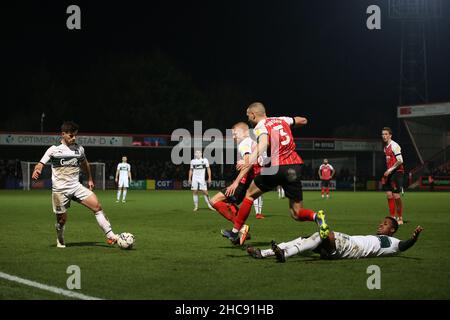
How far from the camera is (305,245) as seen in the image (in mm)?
8695

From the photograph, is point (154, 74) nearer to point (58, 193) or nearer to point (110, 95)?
point (110, 95)

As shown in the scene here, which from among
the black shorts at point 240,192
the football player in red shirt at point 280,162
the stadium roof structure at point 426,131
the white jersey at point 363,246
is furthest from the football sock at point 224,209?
the stadium roof structure at point 426,131

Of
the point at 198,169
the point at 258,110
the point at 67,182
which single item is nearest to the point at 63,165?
the point at 67,182

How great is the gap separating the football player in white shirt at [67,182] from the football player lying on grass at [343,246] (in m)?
3.07

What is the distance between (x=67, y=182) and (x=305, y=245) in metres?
4.63

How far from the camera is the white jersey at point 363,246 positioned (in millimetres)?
9055

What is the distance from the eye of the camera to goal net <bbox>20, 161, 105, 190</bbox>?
48.9 m

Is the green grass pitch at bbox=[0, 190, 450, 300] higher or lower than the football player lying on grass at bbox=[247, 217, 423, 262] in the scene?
lower

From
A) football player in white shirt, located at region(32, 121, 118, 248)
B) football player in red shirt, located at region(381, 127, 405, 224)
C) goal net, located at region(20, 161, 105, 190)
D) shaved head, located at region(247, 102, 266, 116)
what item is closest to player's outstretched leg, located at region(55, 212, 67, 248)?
football player in white shirt, located at region(32, 121, 118, 248)

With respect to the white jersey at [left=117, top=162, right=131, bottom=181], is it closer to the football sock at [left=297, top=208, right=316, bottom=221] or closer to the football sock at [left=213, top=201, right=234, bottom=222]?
the football sock at [left=213, top=201, right=234, bottom=222]

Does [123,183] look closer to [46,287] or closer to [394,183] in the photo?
[394,183]

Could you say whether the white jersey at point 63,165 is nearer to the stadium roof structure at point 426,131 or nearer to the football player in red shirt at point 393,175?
the football player in red shirt at point 393,175

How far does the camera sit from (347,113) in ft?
337
